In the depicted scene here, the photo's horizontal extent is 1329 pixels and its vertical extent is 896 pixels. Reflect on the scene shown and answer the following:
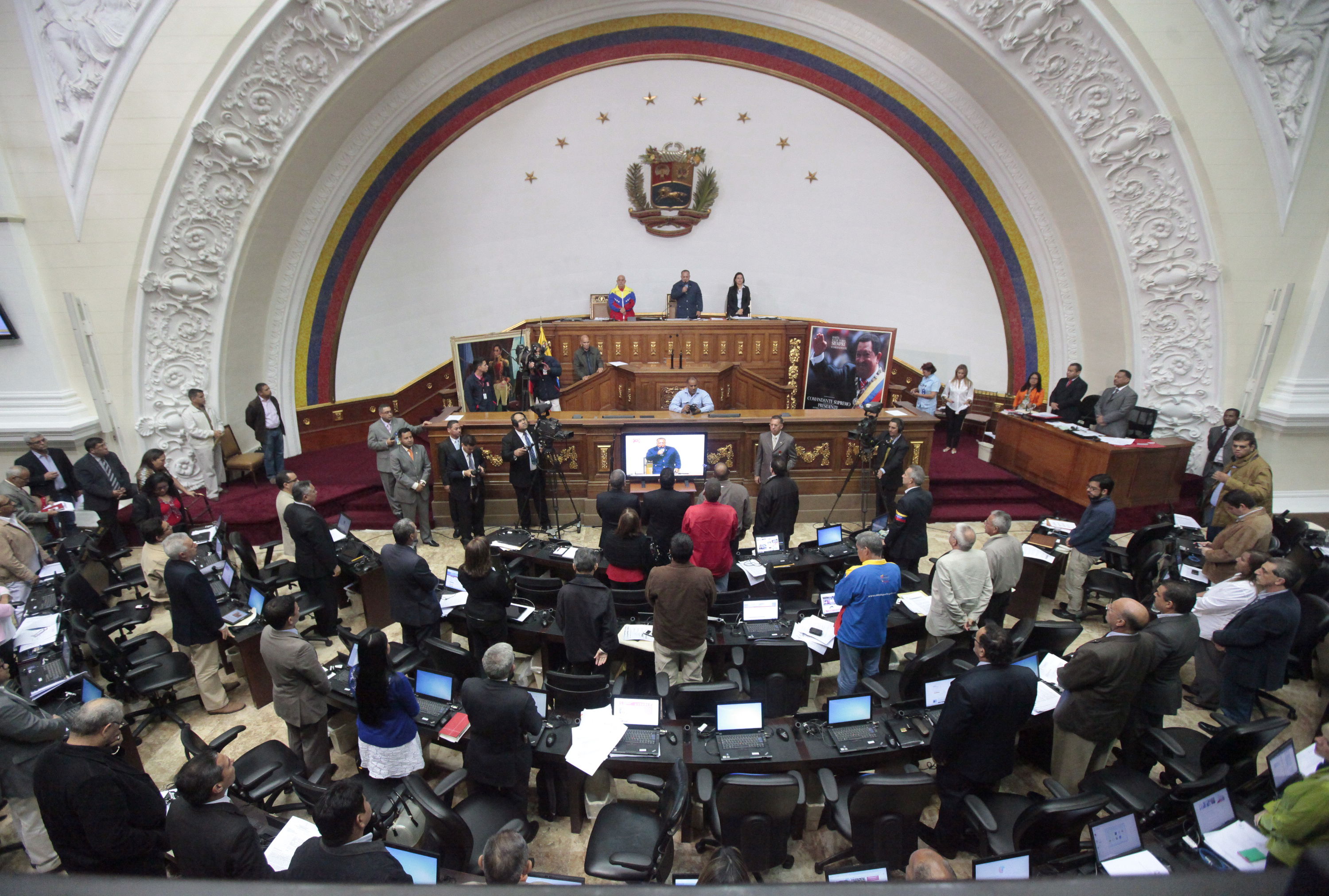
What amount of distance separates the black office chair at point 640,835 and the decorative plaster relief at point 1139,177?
9081 millimetres

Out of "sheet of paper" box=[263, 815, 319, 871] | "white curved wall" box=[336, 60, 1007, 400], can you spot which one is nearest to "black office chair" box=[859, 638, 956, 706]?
"sheet of paper" box=[263, 815, 319, 871]

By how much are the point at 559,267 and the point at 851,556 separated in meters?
8.81

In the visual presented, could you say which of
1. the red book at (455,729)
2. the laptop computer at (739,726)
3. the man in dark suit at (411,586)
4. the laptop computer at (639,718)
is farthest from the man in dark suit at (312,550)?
the laptop computer at (739,726)

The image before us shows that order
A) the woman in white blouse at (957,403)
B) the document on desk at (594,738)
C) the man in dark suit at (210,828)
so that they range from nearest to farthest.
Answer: the man in dark suit at (210,828), the document on desk at (594,738), the woman in white blouse at (957,403)

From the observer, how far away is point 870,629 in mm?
4160

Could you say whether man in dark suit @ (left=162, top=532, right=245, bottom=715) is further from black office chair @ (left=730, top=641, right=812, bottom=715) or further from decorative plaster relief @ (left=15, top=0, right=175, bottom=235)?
decorative plaster relief @ (left=15, top=0, right=175, bottom=235)

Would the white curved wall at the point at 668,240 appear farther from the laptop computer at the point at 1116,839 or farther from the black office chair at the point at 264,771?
the laptop computer at the point at 1116,839

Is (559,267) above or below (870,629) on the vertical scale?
above

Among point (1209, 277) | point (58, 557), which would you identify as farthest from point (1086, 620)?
point (58, 557)

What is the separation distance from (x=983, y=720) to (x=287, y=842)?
133 inches

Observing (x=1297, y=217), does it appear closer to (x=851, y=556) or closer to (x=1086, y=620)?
(x=1086, y=620)

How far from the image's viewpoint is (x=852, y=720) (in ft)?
11.9

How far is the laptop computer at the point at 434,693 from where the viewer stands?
3.79 metres

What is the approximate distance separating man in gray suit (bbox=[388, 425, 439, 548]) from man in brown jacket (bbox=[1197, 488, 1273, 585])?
742 centimetres
